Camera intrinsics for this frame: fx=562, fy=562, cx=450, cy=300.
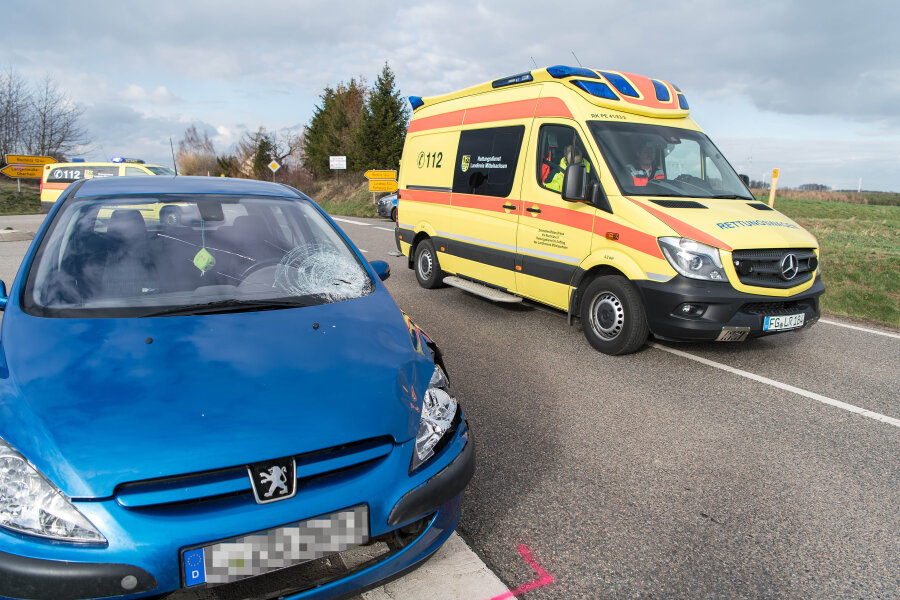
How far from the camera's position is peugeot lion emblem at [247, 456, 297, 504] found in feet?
5.55

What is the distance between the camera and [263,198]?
337 cm

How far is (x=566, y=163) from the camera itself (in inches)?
216

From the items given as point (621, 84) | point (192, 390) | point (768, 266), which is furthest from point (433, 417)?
point (621, 84)

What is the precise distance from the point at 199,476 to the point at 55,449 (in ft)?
1.39

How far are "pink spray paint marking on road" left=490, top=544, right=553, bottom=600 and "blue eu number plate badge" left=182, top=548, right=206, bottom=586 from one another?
42.4 inches

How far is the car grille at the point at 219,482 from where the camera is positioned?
161 cm

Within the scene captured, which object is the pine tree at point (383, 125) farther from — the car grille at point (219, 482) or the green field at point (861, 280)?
the car grille at point (219, 482)

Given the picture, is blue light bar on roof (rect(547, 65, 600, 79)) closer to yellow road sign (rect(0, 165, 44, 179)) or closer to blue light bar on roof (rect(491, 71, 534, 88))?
blue light bar on roof (rect(491, 71, 534, 88))

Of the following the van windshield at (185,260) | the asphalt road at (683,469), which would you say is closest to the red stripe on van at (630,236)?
the asphalt road at (683,469)

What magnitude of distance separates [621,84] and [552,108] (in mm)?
702

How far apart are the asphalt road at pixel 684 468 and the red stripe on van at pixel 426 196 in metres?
2.38

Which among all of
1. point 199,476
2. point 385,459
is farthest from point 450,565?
point 199,476

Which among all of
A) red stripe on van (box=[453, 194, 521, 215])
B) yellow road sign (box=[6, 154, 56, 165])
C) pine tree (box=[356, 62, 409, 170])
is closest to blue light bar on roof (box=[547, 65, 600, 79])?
red stripe on van (box=[453, 194, 521, 215])

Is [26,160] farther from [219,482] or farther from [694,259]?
[219,482]
